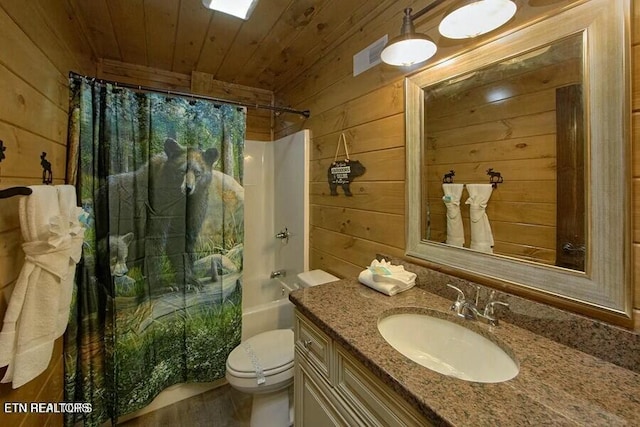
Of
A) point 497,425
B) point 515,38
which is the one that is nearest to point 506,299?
point 497,425

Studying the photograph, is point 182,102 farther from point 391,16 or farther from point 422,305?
point 422,305

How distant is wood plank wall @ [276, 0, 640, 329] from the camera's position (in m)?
1.32

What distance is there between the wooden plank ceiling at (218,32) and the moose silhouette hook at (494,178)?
3.29 feet

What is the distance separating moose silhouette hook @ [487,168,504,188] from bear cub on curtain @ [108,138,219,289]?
1596mm

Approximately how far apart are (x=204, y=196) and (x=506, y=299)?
5.59 ft

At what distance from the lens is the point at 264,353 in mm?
1555

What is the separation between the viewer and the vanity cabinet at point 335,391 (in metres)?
0.69

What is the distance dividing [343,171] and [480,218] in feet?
2.71

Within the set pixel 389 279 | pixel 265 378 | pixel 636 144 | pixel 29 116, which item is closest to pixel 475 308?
pixel 389 279

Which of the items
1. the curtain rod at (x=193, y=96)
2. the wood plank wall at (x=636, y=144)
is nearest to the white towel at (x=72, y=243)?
the curtain rod at (x=193, y=96)

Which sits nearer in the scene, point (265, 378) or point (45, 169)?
point (45, 169)

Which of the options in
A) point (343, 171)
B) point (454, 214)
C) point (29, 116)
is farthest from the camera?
point (343, 171)

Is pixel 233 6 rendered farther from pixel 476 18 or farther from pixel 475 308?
pixel 475 308

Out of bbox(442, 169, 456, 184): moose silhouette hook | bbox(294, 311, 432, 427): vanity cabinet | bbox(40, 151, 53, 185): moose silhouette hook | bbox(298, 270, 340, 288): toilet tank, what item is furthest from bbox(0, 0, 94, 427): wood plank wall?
bbox(442, 169, 456, 184): moose silhouette hook
